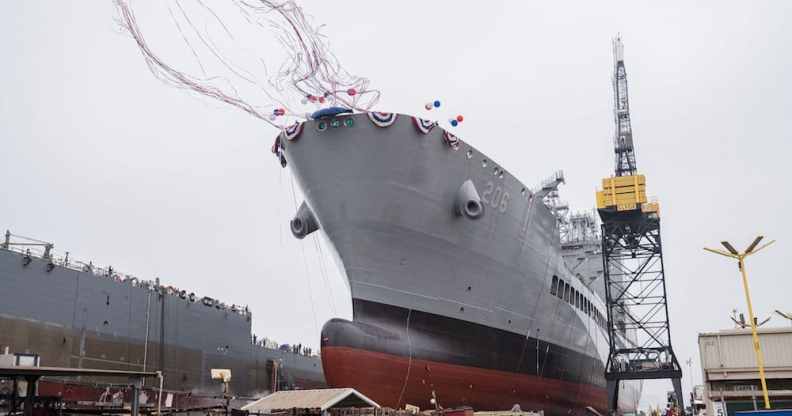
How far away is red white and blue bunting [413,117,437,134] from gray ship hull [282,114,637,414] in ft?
0.33

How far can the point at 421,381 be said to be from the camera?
1678 cm

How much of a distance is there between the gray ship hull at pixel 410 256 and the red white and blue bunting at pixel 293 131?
11 cm

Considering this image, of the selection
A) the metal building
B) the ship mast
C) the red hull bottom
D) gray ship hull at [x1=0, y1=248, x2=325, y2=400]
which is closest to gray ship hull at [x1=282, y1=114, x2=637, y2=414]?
the red hull bottom

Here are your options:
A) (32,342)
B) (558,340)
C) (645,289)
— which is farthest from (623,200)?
(32,342)

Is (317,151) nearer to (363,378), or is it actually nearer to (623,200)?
(363,378)

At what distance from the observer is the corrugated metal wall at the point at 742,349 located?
54.5ft

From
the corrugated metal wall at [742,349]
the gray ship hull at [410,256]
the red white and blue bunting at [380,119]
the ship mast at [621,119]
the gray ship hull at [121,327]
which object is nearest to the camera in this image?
the gray ship hull at [410,256]

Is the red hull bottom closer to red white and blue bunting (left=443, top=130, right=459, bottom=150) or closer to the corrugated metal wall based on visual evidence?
the corrugated metal wall

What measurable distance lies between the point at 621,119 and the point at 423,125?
1391 cm

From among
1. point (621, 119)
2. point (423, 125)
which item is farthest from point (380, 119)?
point (621, 119)

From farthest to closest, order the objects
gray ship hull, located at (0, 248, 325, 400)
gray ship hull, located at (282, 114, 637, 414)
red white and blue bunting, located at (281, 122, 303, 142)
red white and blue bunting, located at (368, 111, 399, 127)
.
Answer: gray ship hull, located at (0, 248, 325, 400) < red white and blue bunting, located at (281, 122, 303, 142) < red white and blue bunting, located at (368, 111, 399, 127) < gray ship hull, located at (282, 114, 637, 414)

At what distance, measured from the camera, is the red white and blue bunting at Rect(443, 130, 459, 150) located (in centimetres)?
1773

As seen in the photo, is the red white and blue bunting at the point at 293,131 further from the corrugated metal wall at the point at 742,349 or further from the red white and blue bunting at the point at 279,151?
the corrugated metal wall at the point at 742,349

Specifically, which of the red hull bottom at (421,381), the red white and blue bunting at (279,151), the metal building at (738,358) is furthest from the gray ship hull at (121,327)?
the metal building at (738,358)
